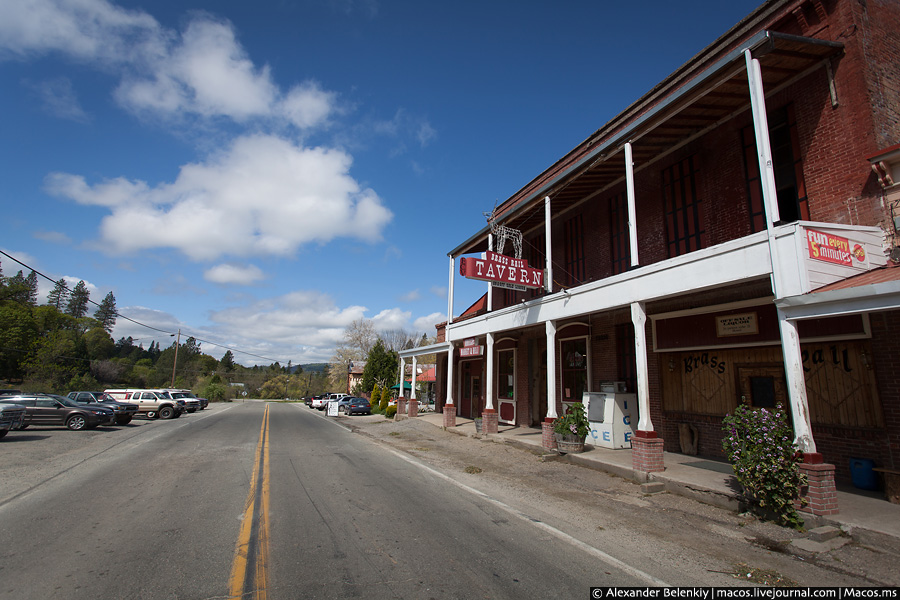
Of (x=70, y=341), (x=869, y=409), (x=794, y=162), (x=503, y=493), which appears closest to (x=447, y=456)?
(x=503, y=493)

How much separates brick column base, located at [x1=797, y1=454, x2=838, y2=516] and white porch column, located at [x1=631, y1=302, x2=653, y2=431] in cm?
317

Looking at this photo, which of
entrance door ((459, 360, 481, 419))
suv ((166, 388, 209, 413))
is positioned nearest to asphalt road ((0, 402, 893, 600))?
entrance door ((459, 360, 481, 419))

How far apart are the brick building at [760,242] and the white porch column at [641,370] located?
33 millimetres

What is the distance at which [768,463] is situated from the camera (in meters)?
6.66

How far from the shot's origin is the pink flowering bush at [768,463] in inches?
252

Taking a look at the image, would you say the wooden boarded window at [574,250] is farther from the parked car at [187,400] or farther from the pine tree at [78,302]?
the pine tree at [78,302]

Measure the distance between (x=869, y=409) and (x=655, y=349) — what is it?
5027 mm

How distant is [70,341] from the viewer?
222 feet

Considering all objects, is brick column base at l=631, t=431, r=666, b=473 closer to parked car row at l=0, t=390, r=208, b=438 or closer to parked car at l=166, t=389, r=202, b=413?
parked car row at l=0, t=390, r=208, b=438

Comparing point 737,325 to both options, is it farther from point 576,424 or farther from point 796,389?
point 576,424

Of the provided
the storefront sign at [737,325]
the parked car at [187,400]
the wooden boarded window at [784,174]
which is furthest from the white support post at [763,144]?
the parked car at [187,400]

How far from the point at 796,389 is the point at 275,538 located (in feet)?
25.4

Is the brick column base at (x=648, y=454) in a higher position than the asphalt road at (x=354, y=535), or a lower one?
higher

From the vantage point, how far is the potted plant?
12.0 meters
